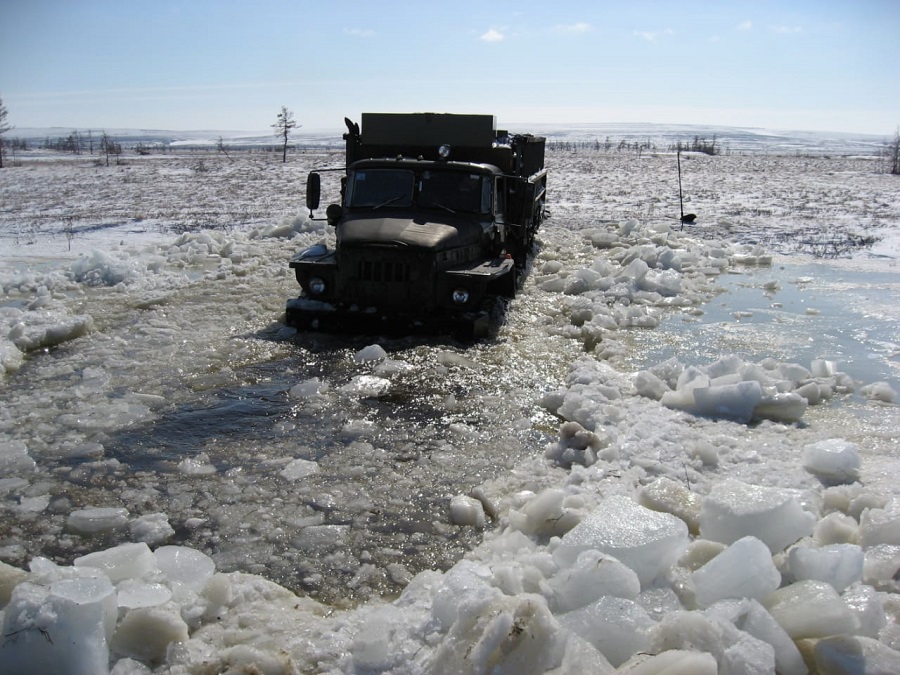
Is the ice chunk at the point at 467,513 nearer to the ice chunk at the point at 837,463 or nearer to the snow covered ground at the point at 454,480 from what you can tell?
the snow covered ground at the point at 454,480

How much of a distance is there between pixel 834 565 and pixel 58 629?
11.2ft

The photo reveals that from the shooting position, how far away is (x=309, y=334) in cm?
852

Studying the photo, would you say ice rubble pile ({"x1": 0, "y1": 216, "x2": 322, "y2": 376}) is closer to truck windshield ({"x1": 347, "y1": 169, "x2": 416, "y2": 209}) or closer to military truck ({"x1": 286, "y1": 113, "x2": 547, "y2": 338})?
military truck ({"x1": 286, "y1": 113, "x2": 547, "y2": 338})

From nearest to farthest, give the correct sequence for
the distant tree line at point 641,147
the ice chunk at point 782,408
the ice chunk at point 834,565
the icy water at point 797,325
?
1. the ice chunk at point 834,565
2. the ice chunk at point 782,408
3. the icy water at point 797,325
4. the distant tree line at point 641,147

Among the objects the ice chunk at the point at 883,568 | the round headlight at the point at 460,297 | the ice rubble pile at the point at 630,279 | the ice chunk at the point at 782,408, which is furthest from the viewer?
the ice rubble pile at the point at 630,279

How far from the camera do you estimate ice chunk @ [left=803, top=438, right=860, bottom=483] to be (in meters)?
4.79

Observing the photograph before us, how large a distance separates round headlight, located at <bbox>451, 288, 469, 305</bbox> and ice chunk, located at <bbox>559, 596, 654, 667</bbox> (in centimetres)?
524

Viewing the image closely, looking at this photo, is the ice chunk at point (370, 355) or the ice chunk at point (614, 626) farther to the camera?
the ice chunk at point (370, 355)

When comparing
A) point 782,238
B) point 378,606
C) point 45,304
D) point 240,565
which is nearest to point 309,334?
point 45,304

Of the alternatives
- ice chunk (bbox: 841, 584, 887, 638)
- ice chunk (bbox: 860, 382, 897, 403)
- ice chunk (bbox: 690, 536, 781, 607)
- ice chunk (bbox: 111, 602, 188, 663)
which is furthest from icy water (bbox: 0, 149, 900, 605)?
ice chunk (bbox: 841, 584, 887, 638)

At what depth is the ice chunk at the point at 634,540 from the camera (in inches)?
138

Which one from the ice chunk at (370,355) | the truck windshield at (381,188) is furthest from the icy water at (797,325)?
the truck windshield at (381,188)

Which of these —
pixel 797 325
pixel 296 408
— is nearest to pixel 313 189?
pixel 296 408

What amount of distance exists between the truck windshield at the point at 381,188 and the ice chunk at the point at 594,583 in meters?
6.56
